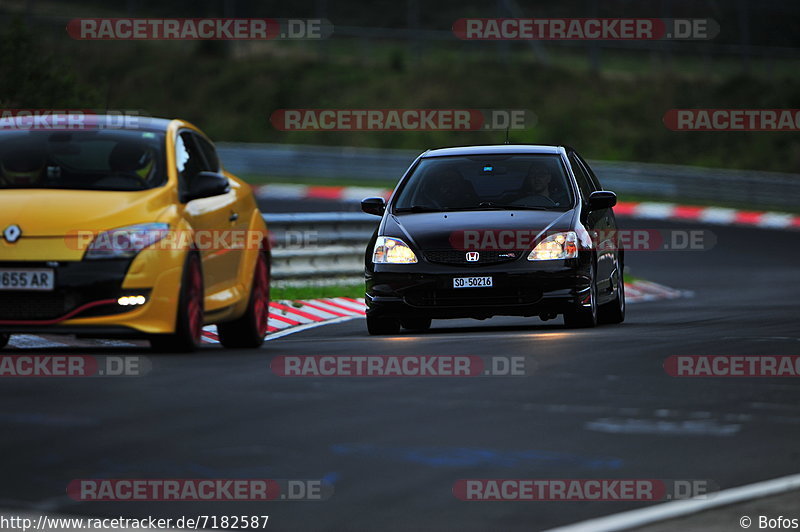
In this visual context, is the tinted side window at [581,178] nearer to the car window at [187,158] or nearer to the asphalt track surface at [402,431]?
the asphalt track surface at [402,431]

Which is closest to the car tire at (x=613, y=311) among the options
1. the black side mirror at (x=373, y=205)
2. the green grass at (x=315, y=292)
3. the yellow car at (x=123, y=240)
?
the black side mirror at (x=373, y=205)

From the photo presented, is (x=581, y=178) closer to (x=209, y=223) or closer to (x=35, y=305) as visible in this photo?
(x=209, y=223)

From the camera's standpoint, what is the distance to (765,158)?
45000mm

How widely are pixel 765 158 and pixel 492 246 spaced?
32.8 meters

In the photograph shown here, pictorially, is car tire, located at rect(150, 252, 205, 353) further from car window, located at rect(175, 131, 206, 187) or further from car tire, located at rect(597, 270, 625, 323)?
car tire, located at rect(597, 270, 625, 323)

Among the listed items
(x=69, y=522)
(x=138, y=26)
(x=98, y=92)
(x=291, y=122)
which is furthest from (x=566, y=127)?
(x=69, y=522)

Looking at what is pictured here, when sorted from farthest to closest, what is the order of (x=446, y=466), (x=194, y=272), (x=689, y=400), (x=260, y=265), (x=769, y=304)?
(x=769, y=304) < (x=260, y=265) < (x=194, y=272) < (x=689, y=400) < (x=446, y=466)

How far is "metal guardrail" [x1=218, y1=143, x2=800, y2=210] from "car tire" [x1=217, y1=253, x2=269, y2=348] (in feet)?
86.4

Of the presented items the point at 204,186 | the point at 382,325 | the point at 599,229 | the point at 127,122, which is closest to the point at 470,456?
the point at 204,186

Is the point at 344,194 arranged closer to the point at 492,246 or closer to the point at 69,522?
the point at 492,246

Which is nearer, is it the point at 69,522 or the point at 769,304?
the point at 69,522

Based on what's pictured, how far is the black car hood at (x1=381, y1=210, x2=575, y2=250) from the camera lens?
537 inches

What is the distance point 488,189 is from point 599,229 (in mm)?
1069

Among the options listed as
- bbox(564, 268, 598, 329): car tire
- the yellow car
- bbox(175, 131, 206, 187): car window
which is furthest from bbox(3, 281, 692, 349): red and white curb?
bbox(564, 268, 598, 329): car tire
